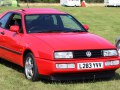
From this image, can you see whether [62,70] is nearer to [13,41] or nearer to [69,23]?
[13,41]

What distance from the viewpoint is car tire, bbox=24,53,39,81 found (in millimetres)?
8664

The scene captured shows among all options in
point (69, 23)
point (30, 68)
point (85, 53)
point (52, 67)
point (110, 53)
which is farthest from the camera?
point (69, 23)

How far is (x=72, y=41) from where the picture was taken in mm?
8820

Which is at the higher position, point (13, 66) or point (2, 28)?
point (2, 28)

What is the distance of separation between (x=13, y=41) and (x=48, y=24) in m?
0.89

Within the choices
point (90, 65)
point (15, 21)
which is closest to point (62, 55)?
point (90, 65)

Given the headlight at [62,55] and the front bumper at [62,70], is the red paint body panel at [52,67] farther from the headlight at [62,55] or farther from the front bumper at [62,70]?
the headlight at [62,55]

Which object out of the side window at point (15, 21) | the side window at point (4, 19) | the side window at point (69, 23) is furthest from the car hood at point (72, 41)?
the side window at point (4, 19)

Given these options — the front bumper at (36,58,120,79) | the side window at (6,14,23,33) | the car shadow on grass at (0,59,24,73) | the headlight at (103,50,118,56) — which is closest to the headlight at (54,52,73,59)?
the front bumper at (36,58,120,79)

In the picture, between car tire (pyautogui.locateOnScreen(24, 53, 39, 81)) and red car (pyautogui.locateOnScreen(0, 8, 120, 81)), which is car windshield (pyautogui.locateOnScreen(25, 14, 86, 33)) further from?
car tire (pyautogui.locateOnScreen(24, 53, 39, 81))

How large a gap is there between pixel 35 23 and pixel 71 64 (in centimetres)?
193

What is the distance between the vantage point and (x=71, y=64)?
8266 millimetres

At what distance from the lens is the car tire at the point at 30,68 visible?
341 inches

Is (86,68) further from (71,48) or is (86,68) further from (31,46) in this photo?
(31,46)
